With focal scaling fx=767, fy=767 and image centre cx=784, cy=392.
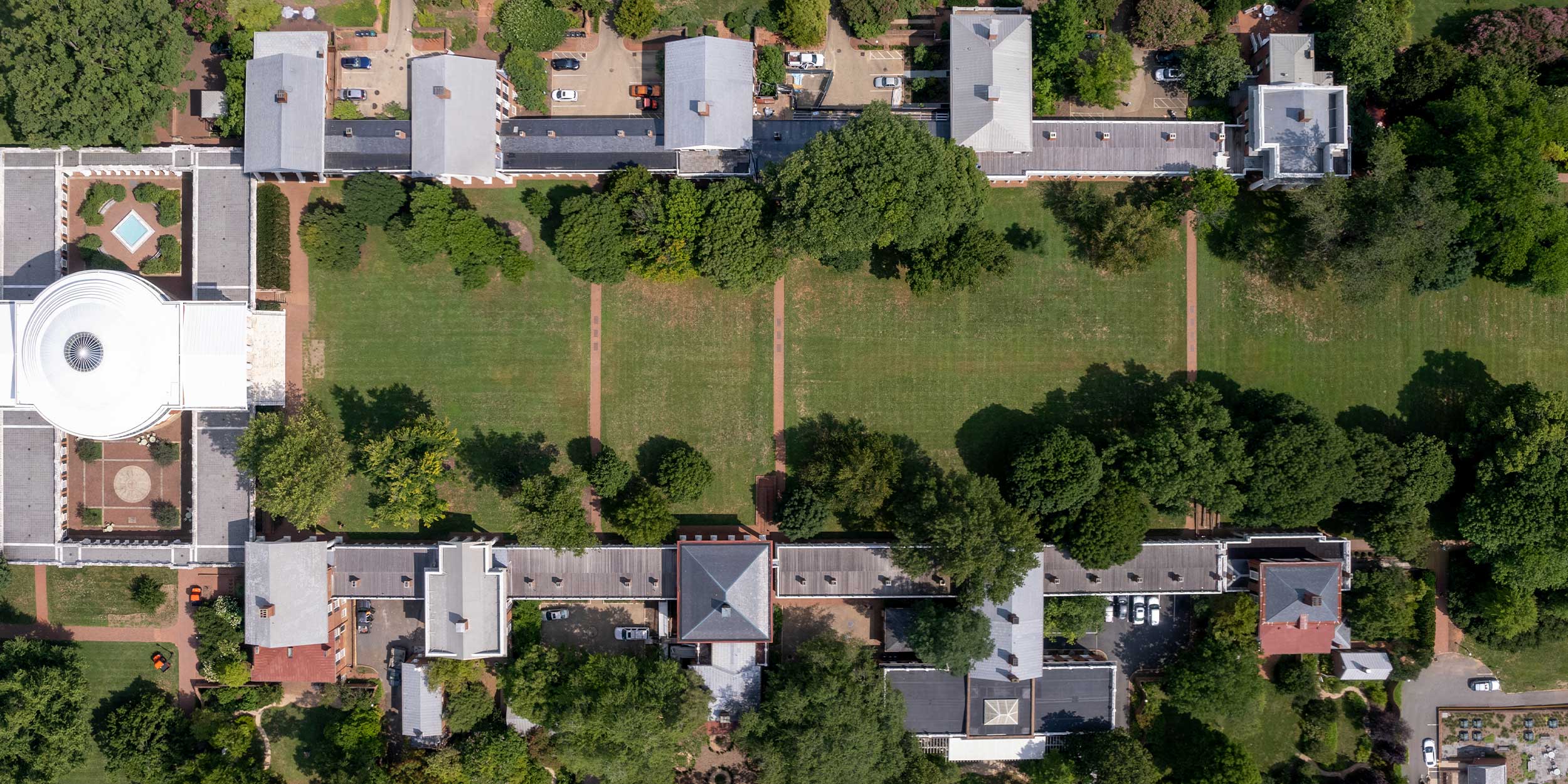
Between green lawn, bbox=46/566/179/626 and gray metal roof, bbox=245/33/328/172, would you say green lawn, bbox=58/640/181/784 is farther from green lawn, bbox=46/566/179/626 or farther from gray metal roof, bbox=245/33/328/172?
gray metal roof, bbox=245/33/328/172

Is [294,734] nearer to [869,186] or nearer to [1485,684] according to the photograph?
[869,186]

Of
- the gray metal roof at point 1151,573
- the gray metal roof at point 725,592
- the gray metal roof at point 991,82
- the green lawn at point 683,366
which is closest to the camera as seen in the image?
the gray metal roof at point 991,82

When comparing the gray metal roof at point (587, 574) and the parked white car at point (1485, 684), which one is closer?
the gray metal roof at point (587, 574)

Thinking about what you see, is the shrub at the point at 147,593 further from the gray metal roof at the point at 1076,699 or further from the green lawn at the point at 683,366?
the gray metal roof at the point at 1076,699

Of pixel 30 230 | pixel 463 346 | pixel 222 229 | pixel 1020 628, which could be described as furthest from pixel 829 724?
pixel 30 230

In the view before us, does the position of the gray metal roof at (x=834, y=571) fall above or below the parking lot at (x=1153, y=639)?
above

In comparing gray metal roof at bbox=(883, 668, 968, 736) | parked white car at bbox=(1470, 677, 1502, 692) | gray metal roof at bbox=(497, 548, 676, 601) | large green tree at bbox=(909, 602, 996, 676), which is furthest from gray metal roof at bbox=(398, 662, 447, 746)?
parked white car at bbox=(1470, 677, 1502, 692)

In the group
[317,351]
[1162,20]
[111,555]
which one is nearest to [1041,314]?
[1162,20]

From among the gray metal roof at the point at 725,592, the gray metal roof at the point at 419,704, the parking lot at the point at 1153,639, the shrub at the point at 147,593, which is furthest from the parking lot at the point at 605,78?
the parking lot at the point at 1153,639
